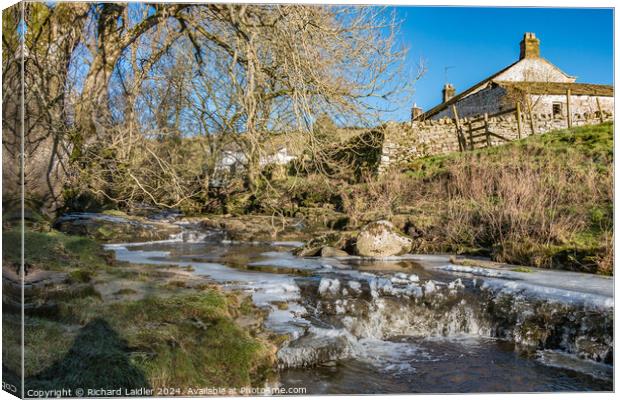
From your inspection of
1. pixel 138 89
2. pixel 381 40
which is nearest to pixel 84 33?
pixel 138 89

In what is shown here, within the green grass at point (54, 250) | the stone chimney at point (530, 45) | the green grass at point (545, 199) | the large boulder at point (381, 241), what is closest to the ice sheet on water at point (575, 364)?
the green grass at point (545, 199)

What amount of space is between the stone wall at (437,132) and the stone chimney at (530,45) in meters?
0.88

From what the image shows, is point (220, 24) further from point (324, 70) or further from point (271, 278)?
point (271, 278)

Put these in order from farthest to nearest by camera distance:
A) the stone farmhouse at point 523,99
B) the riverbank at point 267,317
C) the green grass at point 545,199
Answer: the stone farmhouse at point 523,99 < the green grass at point 545,199 < the riverbank at point 267,317

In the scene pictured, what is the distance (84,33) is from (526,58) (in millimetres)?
4552

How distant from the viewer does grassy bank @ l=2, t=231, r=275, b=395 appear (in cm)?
352

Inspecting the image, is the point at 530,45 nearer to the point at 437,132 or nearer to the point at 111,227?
the point at 437,132

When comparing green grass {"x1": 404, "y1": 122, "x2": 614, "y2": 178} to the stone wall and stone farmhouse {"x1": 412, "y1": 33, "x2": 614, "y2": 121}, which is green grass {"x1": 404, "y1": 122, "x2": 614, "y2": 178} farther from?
stone farmhouse {"x1": 412, "y1": 33, "x2": 614, "y2": 121}

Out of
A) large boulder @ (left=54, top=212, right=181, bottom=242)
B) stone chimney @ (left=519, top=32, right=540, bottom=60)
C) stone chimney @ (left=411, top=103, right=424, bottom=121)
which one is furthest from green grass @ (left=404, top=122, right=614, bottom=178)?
large boulder @ (left=54, top=212, right=181, bottom=242)

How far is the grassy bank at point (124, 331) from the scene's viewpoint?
11.6 feet

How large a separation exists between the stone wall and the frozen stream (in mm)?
1404

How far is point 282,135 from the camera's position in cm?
559

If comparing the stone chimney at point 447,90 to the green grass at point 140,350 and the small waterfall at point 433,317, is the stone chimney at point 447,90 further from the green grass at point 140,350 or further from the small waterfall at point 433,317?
the green grass at point 140,350

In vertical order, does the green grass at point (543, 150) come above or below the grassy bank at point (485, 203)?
above
